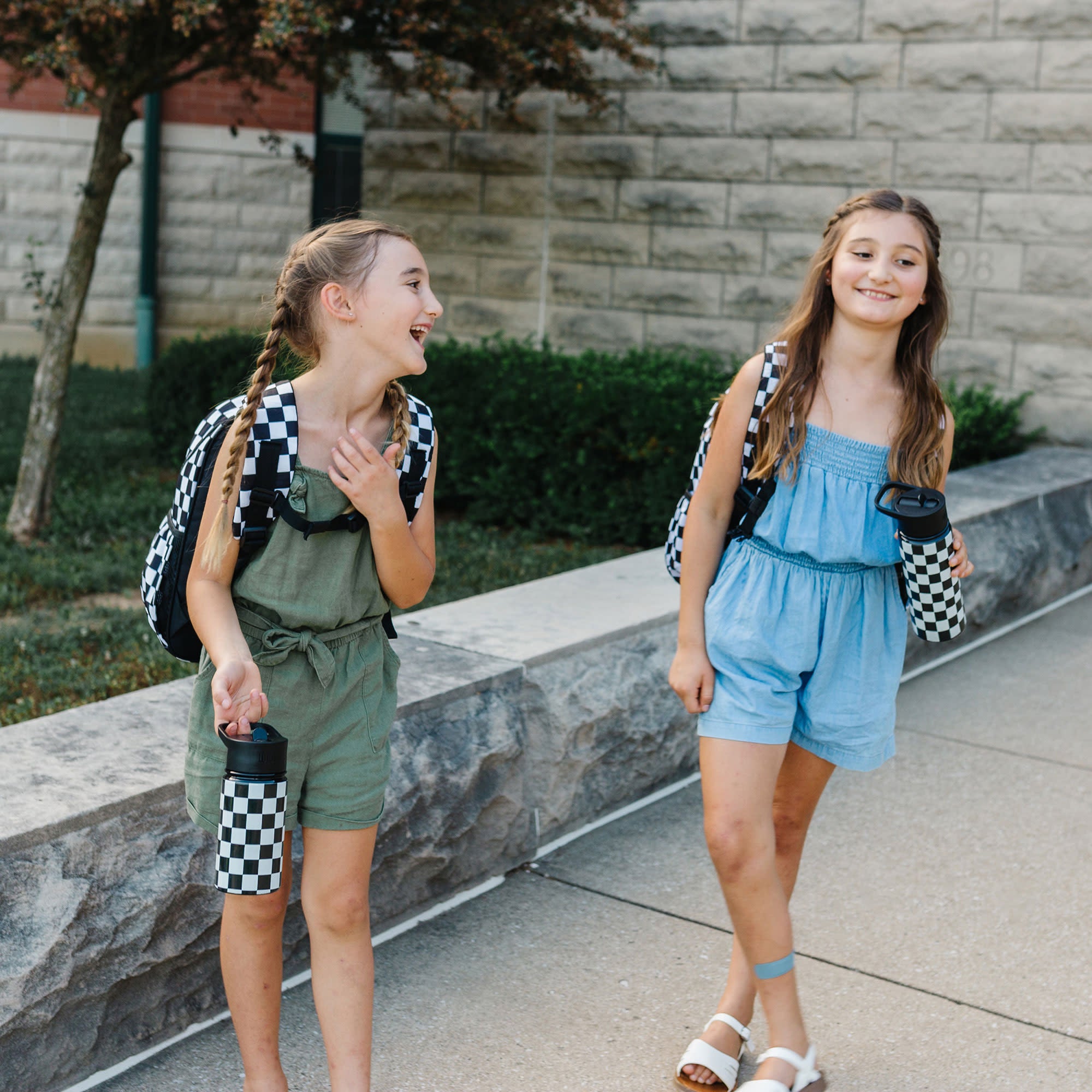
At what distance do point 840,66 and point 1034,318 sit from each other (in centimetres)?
207

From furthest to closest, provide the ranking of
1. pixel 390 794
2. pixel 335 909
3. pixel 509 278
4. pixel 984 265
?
pixel 509 278 < pixel 984 265 < pixel 390 794 < pixel 335 909

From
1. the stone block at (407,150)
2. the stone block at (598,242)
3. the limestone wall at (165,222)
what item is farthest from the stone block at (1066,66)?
the limestone wall at (165,222)

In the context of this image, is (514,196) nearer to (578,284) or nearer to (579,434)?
(578,284)

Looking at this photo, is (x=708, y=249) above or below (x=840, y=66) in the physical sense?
below

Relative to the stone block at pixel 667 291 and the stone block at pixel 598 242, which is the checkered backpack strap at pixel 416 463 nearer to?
the stone block at pixel 667 291

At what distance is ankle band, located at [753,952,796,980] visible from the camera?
2564mm

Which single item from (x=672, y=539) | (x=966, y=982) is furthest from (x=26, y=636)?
(x=966, y=982)

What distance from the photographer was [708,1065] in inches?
104

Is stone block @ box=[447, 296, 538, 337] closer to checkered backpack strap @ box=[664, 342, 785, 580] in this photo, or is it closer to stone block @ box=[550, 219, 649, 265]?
stone block @ box=[550, 219, 649, 265]

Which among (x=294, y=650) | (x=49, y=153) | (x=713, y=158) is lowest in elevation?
(x=294, y=650)

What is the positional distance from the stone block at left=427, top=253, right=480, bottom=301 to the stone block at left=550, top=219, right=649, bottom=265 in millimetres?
720

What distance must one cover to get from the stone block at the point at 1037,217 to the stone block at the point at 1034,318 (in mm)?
353

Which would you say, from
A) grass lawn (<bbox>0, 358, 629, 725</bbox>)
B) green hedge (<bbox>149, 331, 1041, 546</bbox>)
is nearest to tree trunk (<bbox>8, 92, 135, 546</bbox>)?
grass lawn (<bbox>0, 358, 629, 725</bbox>)

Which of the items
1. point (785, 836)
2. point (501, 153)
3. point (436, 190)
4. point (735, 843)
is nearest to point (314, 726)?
point (735, 843)
